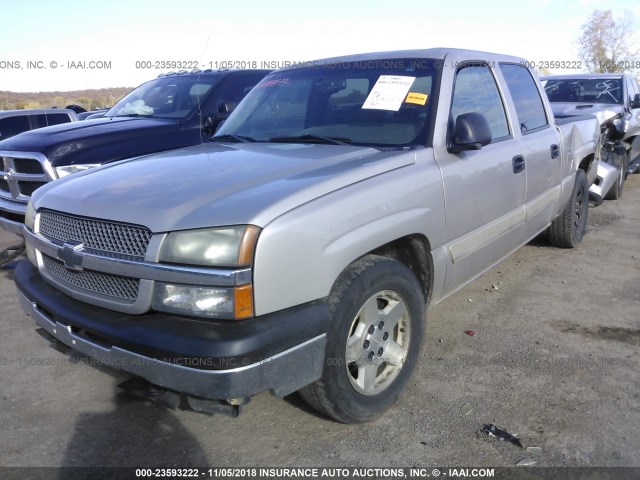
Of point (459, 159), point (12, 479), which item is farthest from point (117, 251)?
point (459, 159)

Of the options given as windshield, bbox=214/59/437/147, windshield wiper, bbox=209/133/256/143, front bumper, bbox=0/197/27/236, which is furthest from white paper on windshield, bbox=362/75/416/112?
front bumper, bbox=0/197/27/236

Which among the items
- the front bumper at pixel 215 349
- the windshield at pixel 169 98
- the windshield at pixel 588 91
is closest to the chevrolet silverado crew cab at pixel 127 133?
the windshield at pixel 169 98

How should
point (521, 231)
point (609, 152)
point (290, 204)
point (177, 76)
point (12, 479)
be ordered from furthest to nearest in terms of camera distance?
point (609, 152) → point (177, 76) → point (521, 231) → point (12, 479) → point (290, 204)

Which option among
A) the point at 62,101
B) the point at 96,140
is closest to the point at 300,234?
the point at 96,140

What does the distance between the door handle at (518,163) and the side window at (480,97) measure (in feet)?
0.61

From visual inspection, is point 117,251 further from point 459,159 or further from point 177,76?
point 177,76

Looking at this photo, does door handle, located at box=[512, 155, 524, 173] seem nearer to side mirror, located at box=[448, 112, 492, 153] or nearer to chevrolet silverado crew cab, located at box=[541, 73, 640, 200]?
side mirror, located at box=[448, 112, 492, 153]

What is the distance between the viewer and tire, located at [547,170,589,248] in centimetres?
565

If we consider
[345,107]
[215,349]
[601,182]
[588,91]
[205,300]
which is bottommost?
[601,182]

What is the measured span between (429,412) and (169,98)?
5.15 m

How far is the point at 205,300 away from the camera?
2270 mm

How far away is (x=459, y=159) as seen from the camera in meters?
3.36

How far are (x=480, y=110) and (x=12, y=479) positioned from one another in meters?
3.45

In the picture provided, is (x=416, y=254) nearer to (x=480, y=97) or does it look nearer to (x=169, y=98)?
(x=480, y=97)
